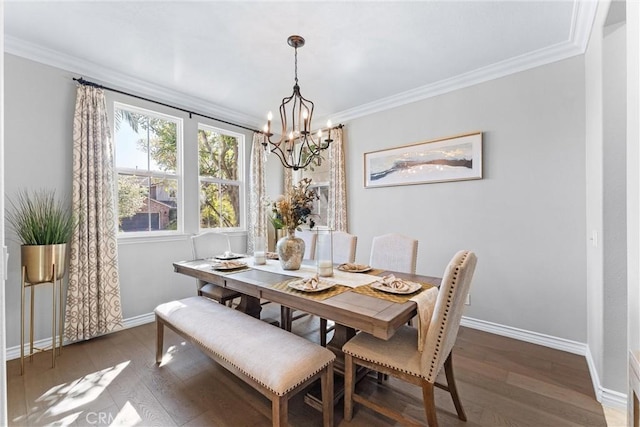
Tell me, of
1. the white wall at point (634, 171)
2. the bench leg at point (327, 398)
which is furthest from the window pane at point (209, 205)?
the white wall at point (634, 171)

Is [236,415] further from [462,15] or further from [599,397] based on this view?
[462,15]

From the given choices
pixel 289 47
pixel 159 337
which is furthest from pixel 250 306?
pixel 289 47

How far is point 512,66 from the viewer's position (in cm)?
282

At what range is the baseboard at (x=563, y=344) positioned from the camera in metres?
1.86

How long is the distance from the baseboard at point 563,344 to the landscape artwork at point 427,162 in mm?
1527

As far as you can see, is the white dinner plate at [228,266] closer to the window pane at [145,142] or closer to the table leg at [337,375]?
the table leg at [337,375]

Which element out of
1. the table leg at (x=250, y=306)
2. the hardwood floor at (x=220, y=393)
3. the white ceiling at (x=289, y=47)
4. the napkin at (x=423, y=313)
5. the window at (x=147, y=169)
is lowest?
the hardwood floor at (x=220, y=393)

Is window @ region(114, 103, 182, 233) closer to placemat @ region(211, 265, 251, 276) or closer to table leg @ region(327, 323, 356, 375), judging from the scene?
placemat @ region(211, 265, 251, 276)

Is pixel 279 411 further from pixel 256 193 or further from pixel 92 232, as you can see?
pixel 256 193

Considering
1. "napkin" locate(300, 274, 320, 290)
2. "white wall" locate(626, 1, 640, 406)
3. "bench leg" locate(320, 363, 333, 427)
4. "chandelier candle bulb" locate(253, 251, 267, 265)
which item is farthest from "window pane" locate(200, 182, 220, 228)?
"white wall" locate(626, 1, 640, 406)

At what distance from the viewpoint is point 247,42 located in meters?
2.49

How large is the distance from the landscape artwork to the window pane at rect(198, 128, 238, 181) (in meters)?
1.90

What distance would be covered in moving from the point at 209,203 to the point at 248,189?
0.62 metres

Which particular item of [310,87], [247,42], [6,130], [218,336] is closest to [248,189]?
[310,87]
